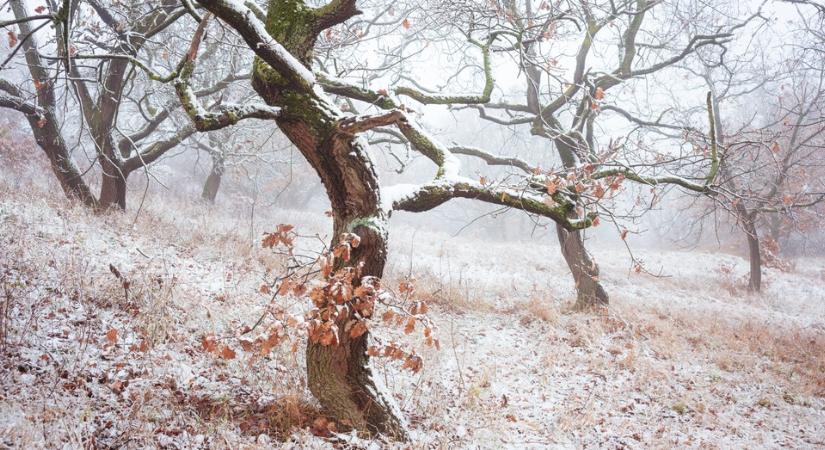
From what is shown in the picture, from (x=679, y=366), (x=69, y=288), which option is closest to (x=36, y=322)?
(x=69, y=288)

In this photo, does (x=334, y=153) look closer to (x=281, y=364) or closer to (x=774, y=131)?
(x=281, y=364)

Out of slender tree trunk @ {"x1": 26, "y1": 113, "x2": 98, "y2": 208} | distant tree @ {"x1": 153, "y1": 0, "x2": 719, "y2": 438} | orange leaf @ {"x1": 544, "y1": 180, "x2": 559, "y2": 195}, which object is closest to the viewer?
distant tree @ {"x1": 153, "y1": 0, "x2": 719, "y2": 438}

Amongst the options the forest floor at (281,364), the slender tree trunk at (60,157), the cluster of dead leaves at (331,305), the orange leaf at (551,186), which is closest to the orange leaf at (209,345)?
the cluster of dead leaves at (331,305)

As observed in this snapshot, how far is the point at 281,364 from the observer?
4645mm

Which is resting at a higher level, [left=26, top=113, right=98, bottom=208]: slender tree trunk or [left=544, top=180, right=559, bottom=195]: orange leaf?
[left=26, top=113, right=98, bottom=208]: slender tree trunk

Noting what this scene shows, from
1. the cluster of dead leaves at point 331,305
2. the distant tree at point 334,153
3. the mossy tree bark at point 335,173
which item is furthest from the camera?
the mossy tree bark at point 335,173

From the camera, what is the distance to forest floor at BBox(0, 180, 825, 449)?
11.0ft

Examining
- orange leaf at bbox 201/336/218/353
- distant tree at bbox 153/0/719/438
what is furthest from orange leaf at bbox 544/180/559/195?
orange leaf at bbox 201/336/218/353

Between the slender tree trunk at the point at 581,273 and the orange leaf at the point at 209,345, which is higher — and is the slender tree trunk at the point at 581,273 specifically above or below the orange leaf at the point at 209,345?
above

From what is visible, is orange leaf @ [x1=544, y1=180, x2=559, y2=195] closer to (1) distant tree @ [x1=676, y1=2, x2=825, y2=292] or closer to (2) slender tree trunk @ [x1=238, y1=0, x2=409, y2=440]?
(2) slender tree trunk @ [x1=238, y1=0, x2=409, y2=440]

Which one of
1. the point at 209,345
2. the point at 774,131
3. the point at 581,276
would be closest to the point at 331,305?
the point at 209,345

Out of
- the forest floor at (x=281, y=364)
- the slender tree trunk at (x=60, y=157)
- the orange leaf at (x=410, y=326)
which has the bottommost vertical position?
the forest floor at (x=281, y=364)

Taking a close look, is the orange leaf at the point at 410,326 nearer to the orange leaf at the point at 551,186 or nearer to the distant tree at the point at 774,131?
the orange leaf at the point at 551,186

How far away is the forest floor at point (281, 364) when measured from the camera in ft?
11.0
